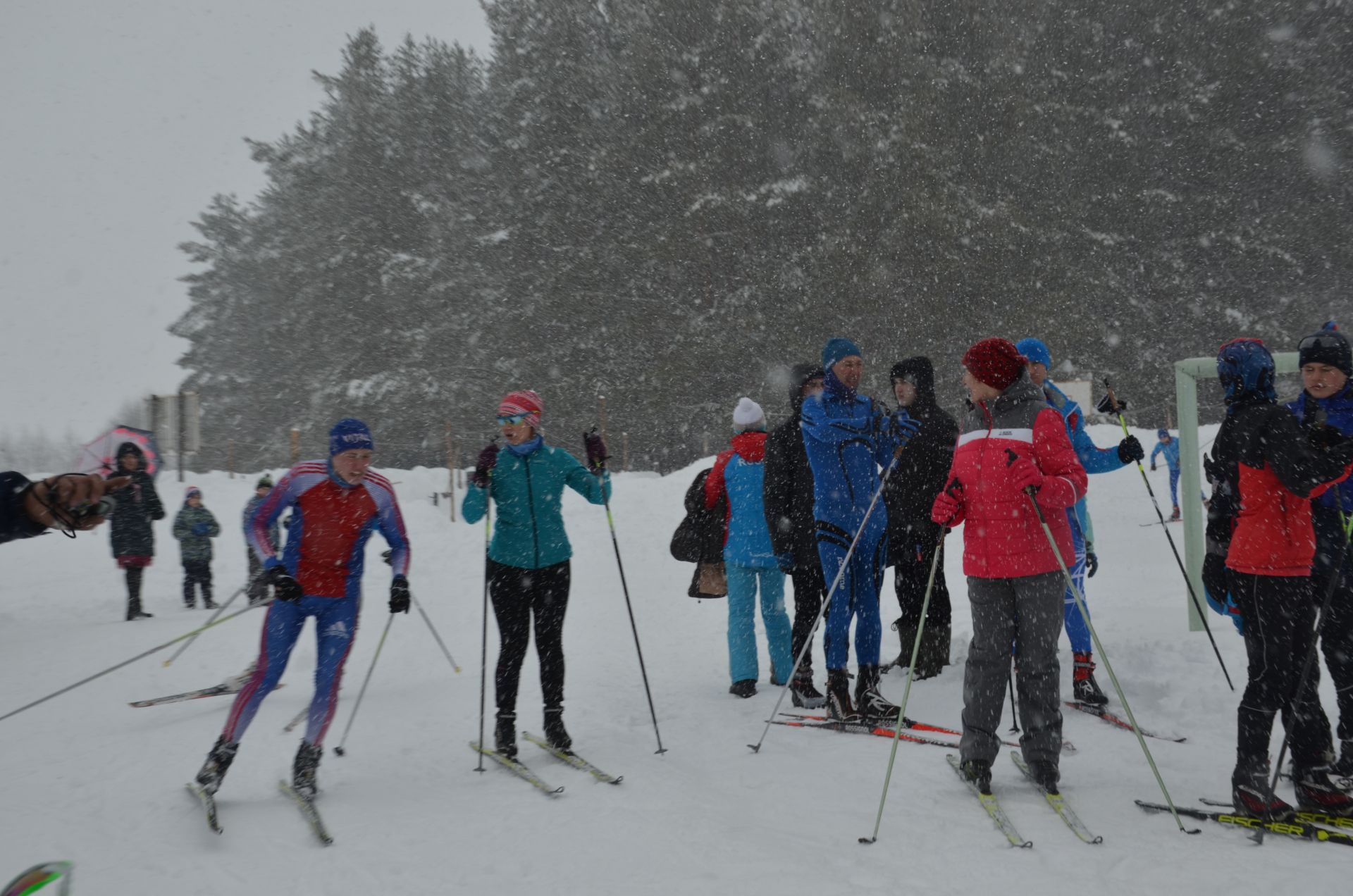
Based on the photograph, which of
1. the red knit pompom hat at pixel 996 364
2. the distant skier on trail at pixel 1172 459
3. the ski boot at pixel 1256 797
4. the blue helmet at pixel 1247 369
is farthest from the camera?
the distant skier on trail at pixel 1172 459

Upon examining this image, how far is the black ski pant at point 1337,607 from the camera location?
13.8 ft

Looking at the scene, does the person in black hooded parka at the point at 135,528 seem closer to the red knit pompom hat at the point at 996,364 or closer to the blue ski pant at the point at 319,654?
the blue ski pant at the point at 319,654

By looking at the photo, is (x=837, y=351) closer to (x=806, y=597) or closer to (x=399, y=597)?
(x=806, y=597)

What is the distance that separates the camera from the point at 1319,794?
3996 millimetres

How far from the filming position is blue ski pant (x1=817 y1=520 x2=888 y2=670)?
5.97 m

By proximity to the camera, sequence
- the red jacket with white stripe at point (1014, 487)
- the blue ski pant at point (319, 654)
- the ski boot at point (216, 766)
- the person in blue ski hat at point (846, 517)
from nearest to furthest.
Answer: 1. the red jacket with white stripe at point (1014, 487)
2. the ski boot at point (216, 766)
3. the blue ski pant at point (319, 654)
4. the person in blue ski hat at point (846, 517)

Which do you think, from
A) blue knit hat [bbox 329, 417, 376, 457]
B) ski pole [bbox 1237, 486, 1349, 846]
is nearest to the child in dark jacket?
blue knit hat [bbox 329, 417, 376, 457]

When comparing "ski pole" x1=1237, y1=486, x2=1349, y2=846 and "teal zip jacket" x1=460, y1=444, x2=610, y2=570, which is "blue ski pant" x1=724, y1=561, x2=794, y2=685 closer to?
"teal zip jacket" x1=460, y1=444, x2=610, y2=570

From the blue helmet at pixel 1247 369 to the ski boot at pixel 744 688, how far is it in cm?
394

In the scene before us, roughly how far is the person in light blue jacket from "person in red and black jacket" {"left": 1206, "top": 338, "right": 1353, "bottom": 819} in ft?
11.1

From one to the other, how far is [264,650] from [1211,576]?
454 cm

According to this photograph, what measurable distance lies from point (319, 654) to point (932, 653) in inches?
161

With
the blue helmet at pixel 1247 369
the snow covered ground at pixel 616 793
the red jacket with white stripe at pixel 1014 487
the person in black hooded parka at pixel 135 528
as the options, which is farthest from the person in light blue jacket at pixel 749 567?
the person in black hooded parka at pixel 135 528

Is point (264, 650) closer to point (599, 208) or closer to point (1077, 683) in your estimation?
point (1077, 683)
